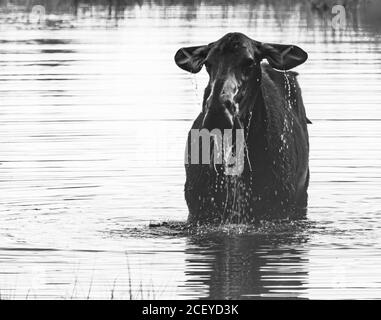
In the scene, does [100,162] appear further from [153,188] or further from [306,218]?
[306,218]

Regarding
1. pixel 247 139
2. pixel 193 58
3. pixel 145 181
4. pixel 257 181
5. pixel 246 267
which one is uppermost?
pixel 193 58

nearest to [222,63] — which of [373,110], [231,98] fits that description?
[231,98]

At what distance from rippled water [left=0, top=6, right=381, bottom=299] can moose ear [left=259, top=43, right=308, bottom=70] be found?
4.27 feet

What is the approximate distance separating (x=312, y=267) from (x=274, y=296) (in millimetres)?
1046

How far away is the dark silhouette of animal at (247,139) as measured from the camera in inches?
476

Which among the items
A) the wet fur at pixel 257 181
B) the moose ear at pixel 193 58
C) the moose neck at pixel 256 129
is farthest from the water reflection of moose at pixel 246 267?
the moose ear at pixel 193 58

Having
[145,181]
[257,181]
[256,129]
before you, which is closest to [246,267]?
[257,181]

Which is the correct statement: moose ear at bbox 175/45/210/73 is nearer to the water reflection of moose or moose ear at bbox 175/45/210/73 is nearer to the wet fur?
the wet fur

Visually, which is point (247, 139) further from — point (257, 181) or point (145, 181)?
point (145, 181)

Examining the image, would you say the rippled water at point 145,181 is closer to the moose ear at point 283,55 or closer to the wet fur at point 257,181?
the wet fur at point 257,181

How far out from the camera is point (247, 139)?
12.6 meters

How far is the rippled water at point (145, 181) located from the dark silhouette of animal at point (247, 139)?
31cm

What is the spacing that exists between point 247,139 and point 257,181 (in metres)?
0.37

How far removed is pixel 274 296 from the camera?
1033 cm
